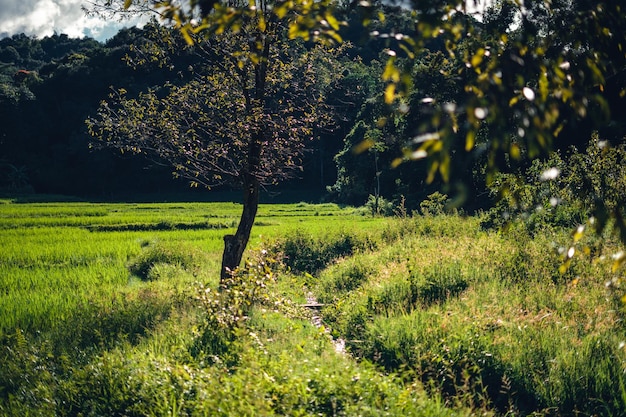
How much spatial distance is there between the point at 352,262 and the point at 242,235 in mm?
3577

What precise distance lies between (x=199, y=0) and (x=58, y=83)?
71321mm

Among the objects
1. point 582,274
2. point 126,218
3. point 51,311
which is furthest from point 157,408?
point 126,218

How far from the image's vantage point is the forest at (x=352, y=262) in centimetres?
288

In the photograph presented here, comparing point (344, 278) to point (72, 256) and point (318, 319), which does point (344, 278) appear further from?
point (72, 256)

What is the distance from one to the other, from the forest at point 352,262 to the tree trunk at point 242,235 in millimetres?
49

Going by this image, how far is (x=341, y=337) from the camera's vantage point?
972cm

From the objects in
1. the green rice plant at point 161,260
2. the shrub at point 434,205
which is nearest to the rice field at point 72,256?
the green rice plant at point 161,260

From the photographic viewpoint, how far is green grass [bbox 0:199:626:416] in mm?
6117

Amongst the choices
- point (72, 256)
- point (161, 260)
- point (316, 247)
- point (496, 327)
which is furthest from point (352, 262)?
point (72, 256)

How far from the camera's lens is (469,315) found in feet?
29.7

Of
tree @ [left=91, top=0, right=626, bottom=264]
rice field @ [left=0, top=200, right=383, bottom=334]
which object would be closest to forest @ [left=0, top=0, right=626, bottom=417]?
tree @ [left=91, top=0, right=626, bottom=264]

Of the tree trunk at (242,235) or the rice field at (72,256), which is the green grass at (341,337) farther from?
the tree trunk at (242,235)

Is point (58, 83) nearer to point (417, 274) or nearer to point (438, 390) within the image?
point (417, 274)

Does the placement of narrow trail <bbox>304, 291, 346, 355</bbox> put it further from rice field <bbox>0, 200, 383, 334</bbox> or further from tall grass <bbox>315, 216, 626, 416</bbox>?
rice field <bbox>0, 200, 383, 334</bbox>
